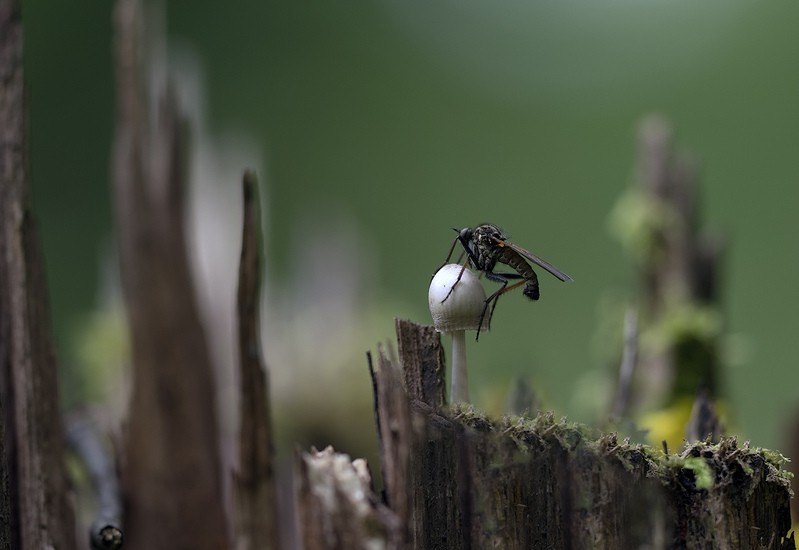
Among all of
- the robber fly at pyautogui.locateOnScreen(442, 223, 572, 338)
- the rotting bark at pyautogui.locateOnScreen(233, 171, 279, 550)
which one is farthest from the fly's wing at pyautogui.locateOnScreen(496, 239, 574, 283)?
the rotting bark at pyautogui.locateOnScreen(233, 171, 279, 550)

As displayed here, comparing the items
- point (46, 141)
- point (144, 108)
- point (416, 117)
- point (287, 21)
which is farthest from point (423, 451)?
point (287, 21)

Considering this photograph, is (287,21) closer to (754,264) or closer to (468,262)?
(754,264)

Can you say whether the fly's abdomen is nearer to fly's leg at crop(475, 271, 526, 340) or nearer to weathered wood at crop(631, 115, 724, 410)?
fly's leg at crop(475, 271, 526, 340)

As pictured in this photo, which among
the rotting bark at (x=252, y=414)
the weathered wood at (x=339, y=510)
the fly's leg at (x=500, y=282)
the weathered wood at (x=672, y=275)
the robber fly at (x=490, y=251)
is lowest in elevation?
the weathered wood at (x=339, y=510)

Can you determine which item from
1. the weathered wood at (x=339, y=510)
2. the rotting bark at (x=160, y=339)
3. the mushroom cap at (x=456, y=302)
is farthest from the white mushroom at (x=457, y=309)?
the rotting bark at (x=160, y=339)

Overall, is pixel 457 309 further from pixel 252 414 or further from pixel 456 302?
pixel 252 414

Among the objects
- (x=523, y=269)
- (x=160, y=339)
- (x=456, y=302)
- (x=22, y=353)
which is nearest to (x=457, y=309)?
(x=456, y=302)

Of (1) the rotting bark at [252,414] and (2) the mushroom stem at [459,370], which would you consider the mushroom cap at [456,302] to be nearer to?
(2) the mushroom stem at [459,370]
